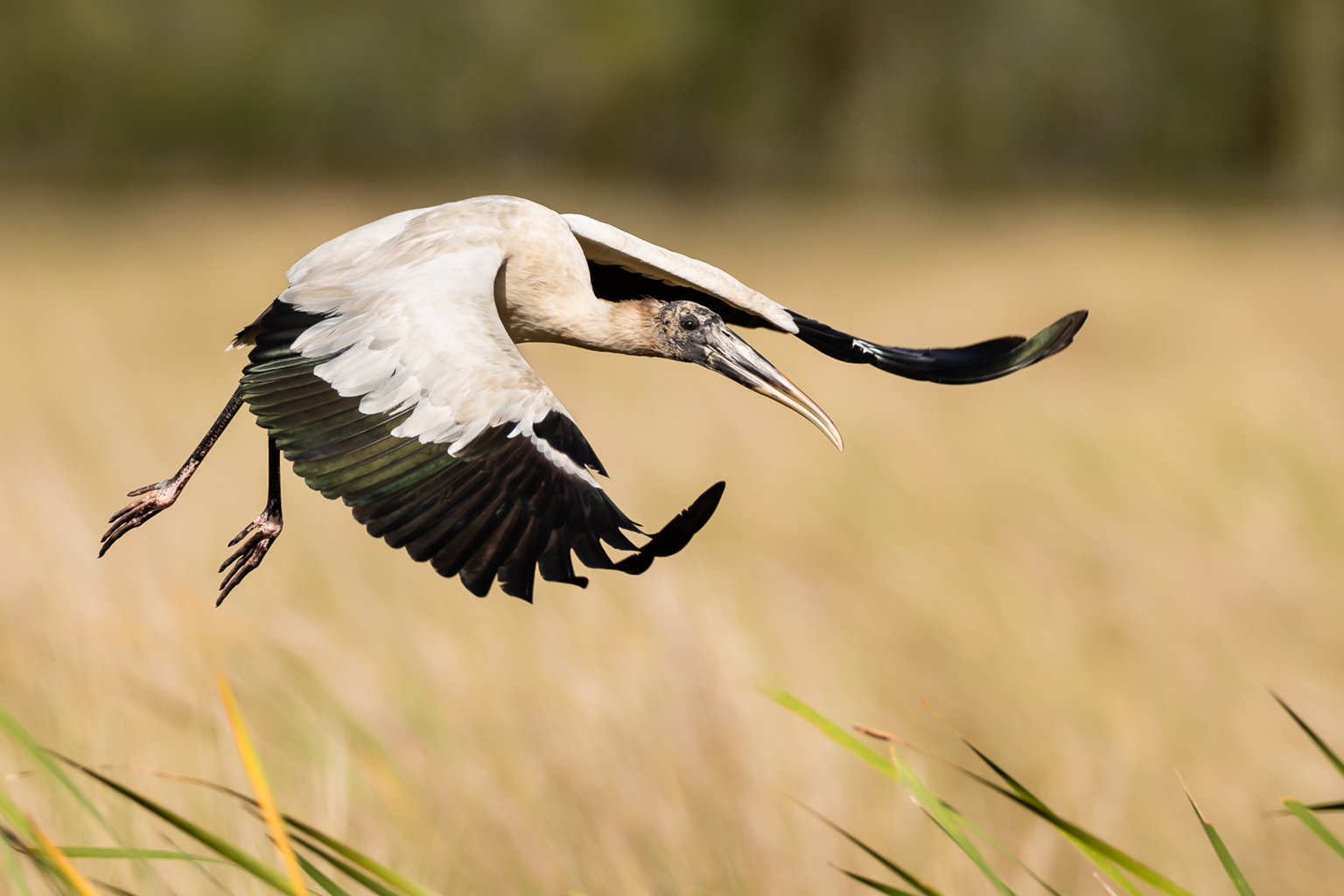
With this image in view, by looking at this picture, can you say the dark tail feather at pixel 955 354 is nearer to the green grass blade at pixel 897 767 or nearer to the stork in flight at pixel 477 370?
the stork in flight at pixel 477 370

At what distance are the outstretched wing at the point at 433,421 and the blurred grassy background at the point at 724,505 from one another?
5.34ft

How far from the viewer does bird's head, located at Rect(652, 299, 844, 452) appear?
1.04 m

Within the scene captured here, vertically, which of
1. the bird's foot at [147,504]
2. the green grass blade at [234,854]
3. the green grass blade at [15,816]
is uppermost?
the bird's foot at [147,504]

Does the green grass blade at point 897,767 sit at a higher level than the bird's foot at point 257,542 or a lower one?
lower

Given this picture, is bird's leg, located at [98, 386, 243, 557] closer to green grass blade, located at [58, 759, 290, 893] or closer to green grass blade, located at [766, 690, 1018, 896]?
green grass blade, located at [58, 759, 290, 893]

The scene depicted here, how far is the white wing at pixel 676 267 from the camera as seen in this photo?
1.02 metres

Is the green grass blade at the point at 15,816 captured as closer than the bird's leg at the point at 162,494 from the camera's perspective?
No

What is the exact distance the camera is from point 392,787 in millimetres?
2521

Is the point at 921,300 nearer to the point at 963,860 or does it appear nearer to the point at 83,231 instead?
the point at 963,860

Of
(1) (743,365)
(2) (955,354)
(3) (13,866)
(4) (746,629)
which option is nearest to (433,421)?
(1) (743,365)

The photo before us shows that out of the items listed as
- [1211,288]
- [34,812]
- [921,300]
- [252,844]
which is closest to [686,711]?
[252,844]

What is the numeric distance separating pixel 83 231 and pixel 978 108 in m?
9.51

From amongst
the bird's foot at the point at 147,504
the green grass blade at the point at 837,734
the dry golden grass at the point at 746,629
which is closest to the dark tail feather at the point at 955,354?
the green grass blade at the point at 837,734

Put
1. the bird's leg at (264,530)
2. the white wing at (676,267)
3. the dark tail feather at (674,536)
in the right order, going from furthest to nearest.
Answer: the white wing at (676,267), the bird's leg at (264,530), the dark tail feather at (674,536)
